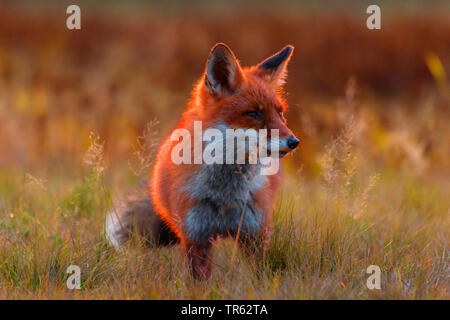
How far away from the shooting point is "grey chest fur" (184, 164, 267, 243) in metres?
4.33

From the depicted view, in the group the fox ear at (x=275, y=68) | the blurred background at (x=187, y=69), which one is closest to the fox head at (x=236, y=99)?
the fox ear at (x=275, y=68)

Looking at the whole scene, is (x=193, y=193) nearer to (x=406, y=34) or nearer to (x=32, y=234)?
(x=32, y=234)

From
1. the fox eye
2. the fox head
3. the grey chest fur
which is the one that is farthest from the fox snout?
the grey chest fur

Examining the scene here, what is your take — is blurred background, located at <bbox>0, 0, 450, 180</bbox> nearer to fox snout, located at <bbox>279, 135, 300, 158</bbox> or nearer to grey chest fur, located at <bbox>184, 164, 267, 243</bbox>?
grey chest fur, located at <bbox>184, 164, 267, 243</bbox>

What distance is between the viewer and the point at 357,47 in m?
14.6

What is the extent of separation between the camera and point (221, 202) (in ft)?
14.3

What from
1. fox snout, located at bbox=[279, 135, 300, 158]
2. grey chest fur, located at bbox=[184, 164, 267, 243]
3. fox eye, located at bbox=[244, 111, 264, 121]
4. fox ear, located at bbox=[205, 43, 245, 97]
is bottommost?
grey chest fur, located at bbox=[184, 164, 267, 243]

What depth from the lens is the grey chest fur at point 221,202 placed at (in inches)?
170

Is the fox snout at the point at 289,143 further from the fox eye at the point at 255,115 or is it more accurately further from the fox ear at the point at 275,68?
the fox ear at the point at 275,68

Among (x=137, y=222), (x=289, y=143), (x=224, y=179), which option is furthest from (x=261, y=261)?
(x=137, y=222)

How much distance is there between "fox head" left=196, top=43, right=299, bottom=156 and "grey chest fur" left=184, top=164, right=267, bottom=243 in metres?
0.41

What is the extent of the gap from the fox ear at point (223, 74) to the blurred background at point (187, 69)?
15.2 feet

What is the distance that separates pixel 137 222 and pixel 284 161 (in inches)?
191
